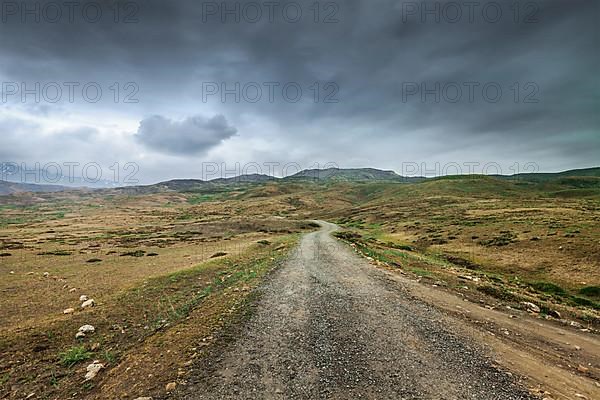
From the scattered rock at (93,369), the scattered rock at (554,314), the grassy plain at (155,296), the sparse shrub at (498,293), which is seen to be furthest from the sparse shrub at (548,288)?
the scattered rock at (93,369)

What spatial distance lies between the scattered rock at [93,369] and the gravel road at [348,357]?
334 centimetres

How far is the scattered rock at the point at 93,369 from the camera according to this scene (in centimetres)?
896

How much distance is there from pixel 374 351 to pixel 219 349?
16.3 feet

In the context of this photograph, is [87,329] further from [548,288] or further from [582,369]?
[548,288]

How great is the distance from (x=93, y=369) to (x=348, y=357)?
7.74m

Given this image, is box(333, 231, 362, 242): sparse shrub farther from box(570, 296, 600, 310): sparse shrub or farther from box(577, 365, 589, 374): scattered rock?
box(577, 365, 589, 374): scattered rock

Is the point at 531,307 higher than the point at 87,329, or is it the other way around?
the point at 87,329

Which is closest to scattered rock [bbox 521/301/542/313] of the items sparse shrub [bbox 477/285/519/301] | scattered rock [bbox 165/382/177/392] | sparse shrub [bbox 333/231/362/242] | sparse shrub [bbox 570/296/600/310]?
sparse shrub [bbox 477/285/519/301]

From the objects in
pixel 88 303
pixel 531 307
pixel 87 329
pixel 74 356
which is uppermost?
pixel 74 356

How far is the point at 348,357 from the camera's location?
9.35m

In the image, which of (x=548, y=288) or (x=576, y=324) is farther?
(x=548, y=288)

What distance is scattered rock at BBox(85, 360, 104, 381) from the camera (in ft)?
29.4

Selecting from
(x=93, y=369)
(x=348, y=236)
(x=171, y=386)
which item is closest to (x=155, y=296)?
(x=93, y=369)

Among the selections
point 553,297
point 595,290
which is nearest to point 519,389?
point 553,297
